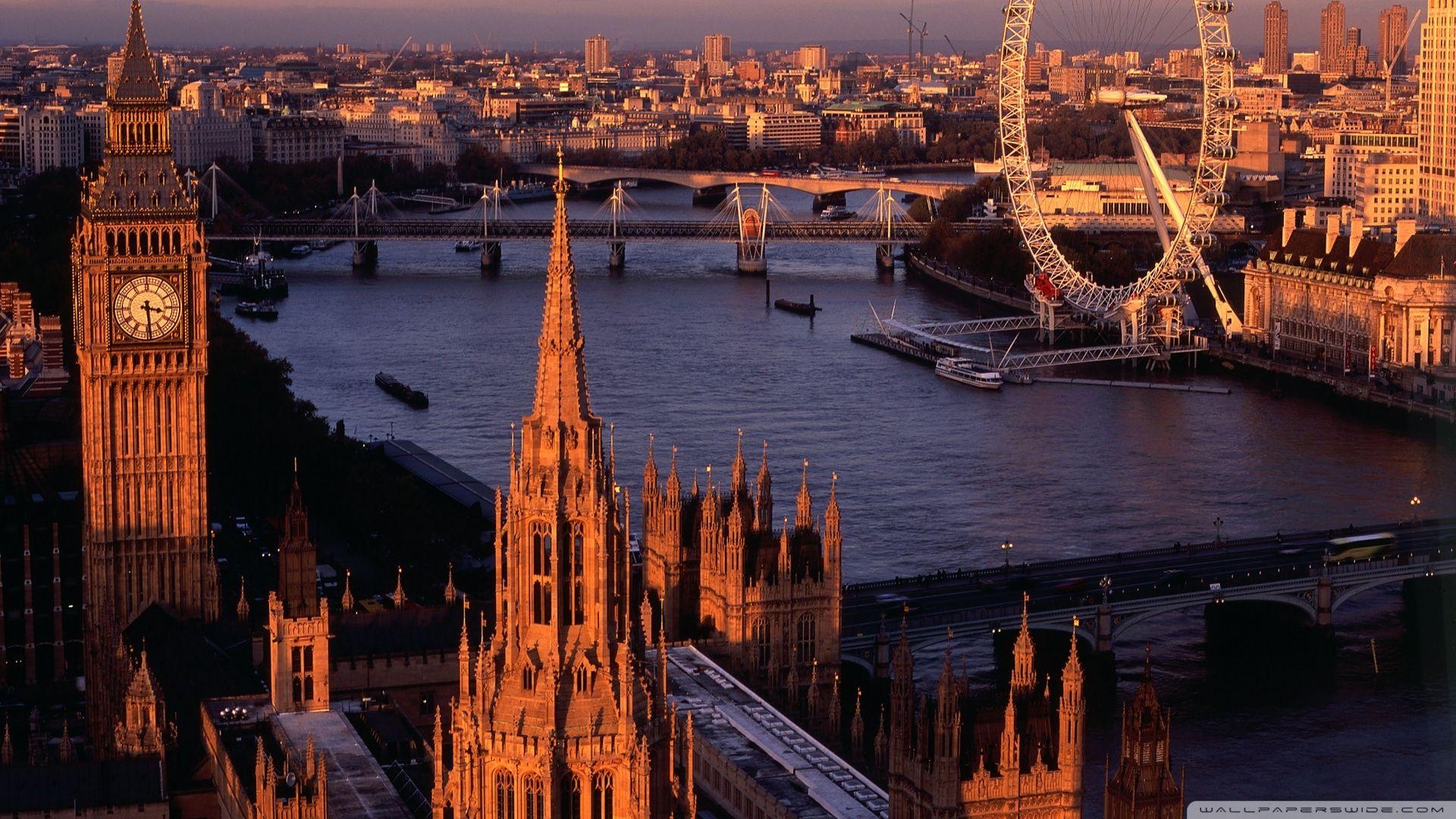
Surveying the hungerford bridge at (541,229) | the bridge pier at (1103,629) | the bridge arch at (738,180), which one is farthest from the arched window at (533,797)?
the bridge arch at (738,180)

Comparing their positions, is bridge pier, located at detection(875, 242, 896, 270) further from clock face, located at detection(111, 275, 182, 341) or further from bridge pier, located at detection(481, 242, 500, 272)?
clock face, located at detection(111, 275, 182, 341)

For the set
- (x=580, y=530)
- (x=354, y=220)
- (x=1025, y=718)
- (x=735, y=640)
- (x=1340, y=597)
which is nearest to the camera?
(x=580, y=530)

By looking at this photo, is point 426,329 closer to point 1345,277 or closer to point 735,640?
point 1345,277

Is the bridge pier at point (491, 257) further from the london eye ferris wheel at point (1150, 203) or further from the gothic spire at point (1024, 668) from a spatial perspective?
the gothic spire at point (1024, 668)

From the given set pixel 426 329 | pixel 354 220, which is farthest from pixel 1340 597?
pixel 354 220

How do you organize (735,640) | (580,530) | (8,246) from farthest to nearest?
(8,246), (735,640), (580,530)

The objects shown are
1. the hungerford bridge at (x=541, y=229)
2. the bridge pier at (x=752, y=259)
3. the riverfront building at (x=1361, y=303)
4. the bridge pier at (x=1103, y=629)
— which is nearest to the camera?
the bridge pier at (x=1103, y=629)

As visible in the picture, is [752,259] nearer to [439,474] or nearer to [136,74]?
[439,474]

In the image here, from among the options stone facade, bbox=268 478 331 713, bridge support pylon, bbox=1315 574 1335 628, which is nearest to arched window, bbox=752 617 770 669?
stone facade, bbox=268 478 331 713
